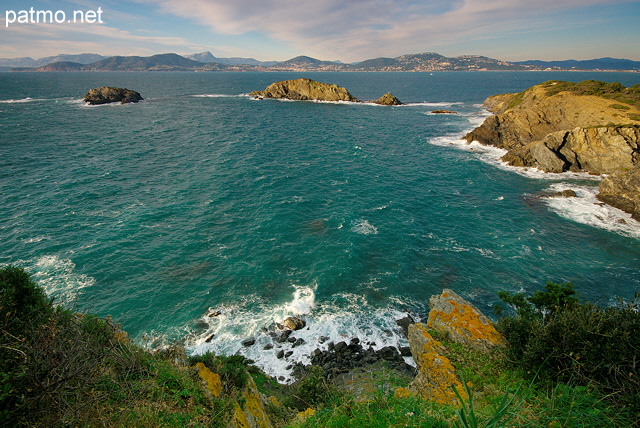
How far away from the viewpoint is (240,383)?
12.5m

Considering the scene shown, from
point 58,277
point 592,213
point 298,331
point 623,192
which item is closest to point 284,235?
point 298,331

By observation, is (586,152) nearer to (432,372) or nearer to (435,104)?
(432,372)

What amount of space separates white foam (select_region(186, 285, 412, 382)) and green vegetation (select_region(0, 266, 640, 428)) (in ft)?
28.1

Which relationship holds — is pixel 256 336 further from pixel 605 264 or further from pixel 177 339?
pixel 605 264

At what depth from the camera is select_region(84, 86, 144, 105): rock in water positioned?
12469 centimetres

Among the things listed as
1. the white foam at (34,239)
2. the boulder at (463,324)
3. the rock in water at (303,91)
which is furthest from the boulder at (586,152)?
the rock in water at (303,91)

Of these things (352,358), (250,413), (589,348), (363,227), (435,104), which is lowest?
(352,358)

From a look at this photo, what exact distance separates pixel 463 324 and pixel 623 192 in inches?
1786

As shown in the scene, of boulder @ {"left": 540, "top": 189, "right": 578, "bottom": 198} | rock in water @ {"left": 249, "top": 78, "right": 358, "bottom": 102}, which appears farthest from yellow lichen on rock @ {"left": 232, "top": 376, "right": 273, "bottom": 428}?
rock in water @ {"left": 249, "top": 78, "right": 358, "bottom": 102}

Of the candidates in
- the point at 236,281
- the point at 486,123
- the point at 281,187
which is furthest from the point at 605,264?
the point at 486,123

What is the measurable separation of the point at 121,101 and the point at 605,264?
532 feet

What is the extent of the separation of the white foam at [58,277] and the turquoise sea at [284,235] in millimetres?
165

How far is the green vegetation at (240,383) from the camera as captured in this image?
5617 millimetres

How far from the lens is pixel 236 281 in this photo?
28766mm
